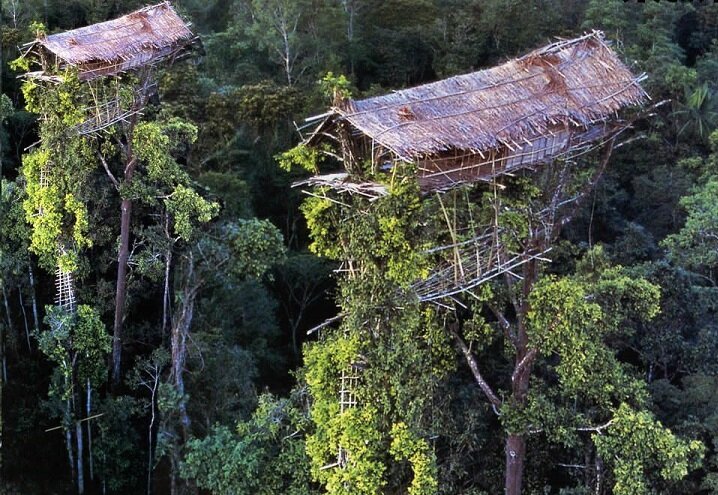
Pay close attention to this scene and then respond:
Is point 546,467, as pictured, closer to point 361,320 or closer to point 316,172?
point 361,320

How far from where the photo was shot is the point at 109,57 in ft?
30.9

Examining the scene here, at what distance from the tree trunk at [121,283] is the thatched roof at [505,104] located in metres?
3.84

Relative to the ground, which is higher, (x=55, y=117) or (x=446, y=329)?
(x=55, y=117)

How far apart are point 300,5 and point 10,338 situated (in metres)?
10.3

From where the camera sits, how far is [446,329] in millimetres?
7801

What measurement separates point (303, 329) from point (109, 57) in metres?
6.74

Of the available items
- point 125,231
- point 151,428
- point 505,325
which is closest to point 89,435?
point 151,428

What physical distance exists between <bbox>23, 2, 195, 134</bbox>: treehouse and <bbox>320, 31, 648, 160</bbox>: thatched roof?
12.7 ft

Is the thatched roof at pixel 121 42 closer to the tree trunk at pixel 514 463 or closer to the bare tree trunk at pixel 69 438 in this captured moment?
the bare tree trunk at pixel 69 438

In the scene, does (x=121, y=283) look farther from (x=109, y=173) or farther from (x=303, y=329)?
(x=303, y=329)

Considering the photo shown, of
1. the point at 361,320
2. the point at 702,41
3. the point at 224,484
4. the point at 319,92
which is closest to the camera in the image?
the point at 361,320

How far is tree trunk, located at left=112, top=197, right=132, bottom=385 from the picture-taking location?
9.43 m

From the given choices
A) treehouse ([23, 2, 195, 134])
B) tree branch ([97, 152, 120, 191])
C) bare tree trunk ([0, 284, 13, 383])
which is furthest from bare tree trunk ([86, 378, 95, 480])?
treehouse ([23, 2, 195, 134])

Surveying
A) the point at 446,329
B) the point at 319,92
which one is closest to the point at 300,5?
the point at 319,92
